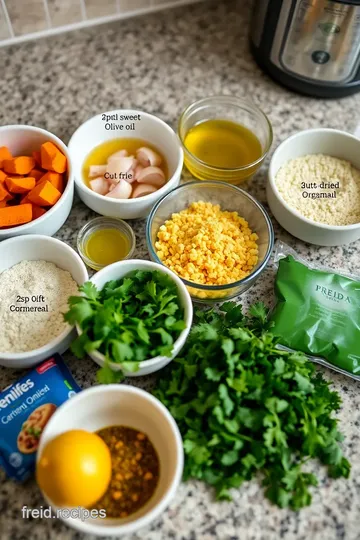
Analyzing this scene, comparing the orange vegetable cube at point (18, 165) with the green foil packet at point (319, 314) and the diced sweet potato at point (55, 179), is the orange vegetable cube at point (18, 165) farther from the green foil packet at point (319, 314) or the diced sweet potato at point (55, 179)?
the green foil packet at point (319, 314)

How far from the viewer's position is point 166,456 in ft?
2.97

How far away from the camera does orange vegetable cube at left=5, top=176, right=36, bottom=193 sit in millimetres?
1135

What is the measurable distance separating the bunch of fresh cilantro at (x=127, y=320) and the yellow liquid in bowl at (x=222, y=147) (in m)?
0.35

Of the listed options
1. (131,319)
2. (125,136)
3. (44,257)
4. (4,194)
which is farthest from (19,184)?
(131,319)

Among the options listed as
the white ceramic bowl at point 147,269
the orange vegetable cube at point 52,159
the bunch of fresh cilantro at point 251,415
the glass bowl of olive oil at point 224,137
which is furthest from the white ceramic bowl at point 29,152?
the bunch of fresh cilantro at point 251,415

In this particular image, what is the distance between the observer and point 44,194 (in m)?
1.10

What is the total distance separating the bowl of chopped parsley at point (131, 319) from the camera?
3.05ft

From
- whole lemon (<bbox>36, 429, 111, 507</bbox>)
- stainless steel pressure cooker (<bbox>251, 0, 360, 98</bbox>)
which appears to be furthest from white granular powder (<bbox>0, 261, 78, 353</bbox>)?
stainless steel pressure cooker (<bbox>251, 0, 360, 98</bbox>)

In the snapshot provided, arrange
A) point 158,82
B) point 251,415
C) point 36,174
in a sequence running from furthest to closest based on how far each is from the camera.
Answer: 1. point 158,82
2. point 36,174
3. point 251,415

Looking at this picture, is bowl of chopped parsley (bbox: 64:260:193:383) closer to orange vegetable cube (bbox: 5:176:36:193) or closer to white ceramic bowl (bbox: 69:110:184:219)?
white ceramic bowl (bbox: 69:110:184:219)

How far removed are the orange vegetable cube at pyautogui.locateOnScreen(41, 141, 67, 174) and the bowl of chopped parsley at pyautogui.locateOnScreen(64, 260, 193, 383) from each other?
277 millimetres

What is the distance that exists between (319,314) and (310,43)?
654 millimetres

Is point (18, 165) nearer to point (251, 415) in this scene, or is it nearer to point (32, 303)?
point (32, 303)

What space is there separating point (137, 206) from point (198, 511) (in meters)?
0.63
